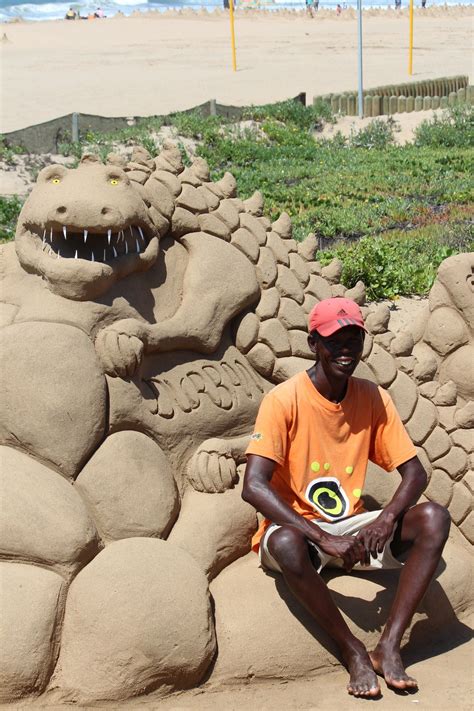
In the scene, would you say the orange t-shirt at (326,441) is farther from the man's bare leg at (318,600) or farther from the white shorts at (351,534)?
the man's bare leg at (318,600)

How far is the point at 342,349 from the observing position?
11.8 feet

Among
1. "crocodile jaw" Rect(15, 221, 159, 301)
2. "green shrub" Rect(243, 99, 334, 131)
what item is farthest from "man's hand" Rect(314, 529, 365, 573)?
"green shrub" Rect(243, 99, 334, 131)

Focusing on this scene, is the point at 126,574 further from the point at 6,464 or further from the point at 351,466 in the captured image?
the point at 351,466

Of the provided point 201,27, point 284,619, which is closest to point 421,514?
point 284,619

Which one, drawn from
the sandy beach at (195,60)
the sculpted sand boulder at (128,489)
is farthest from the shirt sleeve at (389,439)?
the sandy beach at (195,60)

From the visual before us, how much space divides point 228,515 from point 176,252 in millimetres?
1151

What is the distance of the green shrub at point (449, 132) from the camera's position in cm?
1423

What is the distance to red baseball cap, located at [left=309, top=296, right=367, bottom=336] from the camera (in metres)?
3.55

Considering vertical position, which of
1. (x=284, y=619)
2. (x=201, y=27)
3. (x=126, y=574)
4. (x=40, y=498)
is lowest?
(x=201, y=27)

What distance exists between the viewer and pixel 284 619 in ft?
11.7

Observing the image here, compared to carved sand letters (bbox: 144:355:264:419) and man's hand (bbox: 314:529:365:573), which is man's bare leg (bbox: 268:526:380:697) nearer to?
man's hand (bbox: 314:529:365:573)

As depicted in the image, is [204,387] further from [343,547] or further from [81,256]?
[343,547]

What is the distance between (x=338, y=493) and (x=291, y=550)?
18.7 inches

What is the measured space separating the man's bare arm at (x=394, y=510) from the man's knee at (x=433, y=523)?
0.07m
